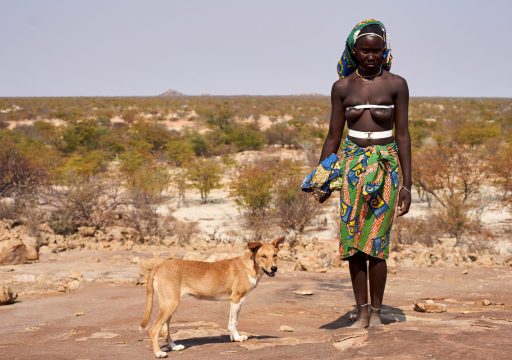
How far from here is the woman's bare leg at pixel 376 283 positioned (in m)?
5.21

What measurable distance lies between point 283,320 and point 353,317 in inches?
27.6

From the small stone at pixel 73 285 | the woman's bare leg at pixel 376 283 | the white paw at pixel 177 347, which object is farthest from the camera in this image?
the small stone at pixel 73 285

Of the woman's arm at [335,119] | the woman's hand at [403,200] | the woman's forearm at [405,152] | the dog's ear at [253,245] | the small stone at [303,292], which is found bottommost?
the small stone at [303,292]

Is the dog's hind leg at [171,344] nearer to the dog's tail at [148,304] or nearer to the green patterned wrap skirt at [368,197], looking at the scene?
the dog's tail at [148,304]

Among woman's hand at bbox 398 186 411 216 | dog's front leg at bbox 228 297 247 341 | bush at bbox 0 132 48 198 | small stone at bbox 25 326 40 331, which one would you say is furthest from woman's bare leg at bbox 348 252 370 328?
bush at bbox 0 132 48 198

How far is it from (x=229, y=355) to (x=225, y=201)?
17.9 meters

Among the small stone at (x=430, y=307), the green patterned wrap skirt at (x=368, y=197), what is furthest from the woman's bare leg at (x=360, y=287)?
the small stone at (x=430, y=307)

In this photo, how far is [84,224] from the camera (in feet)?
53.3

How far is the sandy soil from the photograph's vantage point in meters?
4.35

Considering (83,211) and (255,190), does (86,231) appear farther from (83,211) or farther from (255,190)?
(255,190)

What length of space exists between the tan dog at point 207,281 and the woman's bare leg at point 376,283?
1010 millimetres

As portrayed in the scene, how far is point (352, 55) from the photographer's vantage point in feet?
17.1

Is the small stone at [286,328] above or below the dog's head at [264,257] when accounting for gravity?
below

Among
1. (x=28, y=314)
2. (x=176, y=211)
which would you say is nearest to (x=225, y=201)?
(x=176, y=211)
